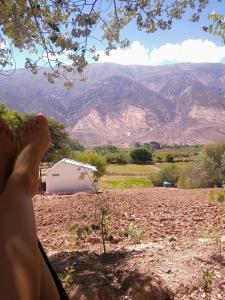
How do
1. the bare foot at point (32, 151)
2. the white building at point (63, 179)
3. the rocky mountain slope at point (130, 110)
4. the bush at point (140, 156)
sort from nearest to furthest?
the bare foot at point (32, 151), the white building at point (63, 179), the bush at point (140, 156), the rocky mountain slope at point (130, 110)

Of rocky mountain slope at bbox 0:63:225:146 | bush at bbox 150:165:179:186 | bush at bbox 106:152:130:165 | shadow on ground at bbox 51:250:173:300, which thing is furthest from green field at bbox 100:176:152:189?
rocky mountain slope at bbox 0:63:225:146

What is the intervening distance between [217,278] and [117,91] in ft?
633

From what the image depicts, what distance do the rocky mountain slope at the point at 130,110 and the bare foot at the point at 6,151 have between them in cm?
13581

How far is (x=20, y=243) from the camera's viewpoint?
1338mm

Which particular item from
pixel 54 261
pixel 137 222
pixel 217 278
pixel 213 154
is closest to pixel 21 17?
pixel 54 261

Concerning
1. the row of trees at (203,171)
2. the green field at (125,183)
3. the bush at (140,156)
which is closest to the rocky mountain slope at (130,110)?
the bush at (140,156)

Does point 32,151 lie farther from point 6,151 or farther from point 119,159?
point 119,159

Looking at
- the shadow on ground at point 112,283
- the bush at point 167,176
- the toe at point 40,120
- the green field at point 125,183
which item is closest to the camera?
the toe at point 40,120

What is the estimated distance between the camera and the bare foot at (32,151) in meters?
1.85

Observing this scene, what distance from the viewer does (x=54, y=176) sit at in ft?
79.9

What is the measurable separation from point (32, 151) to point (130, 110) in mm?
173213

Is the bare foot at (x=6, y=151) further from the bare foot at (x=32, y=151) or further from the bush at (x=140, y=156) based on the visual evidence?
the bush at (x=140, y=156)

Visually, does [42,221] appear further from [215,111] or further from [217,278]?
[215,111]

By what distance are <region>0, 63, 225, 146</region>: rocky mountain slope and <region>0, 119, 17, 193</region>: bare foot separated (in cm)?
13581
